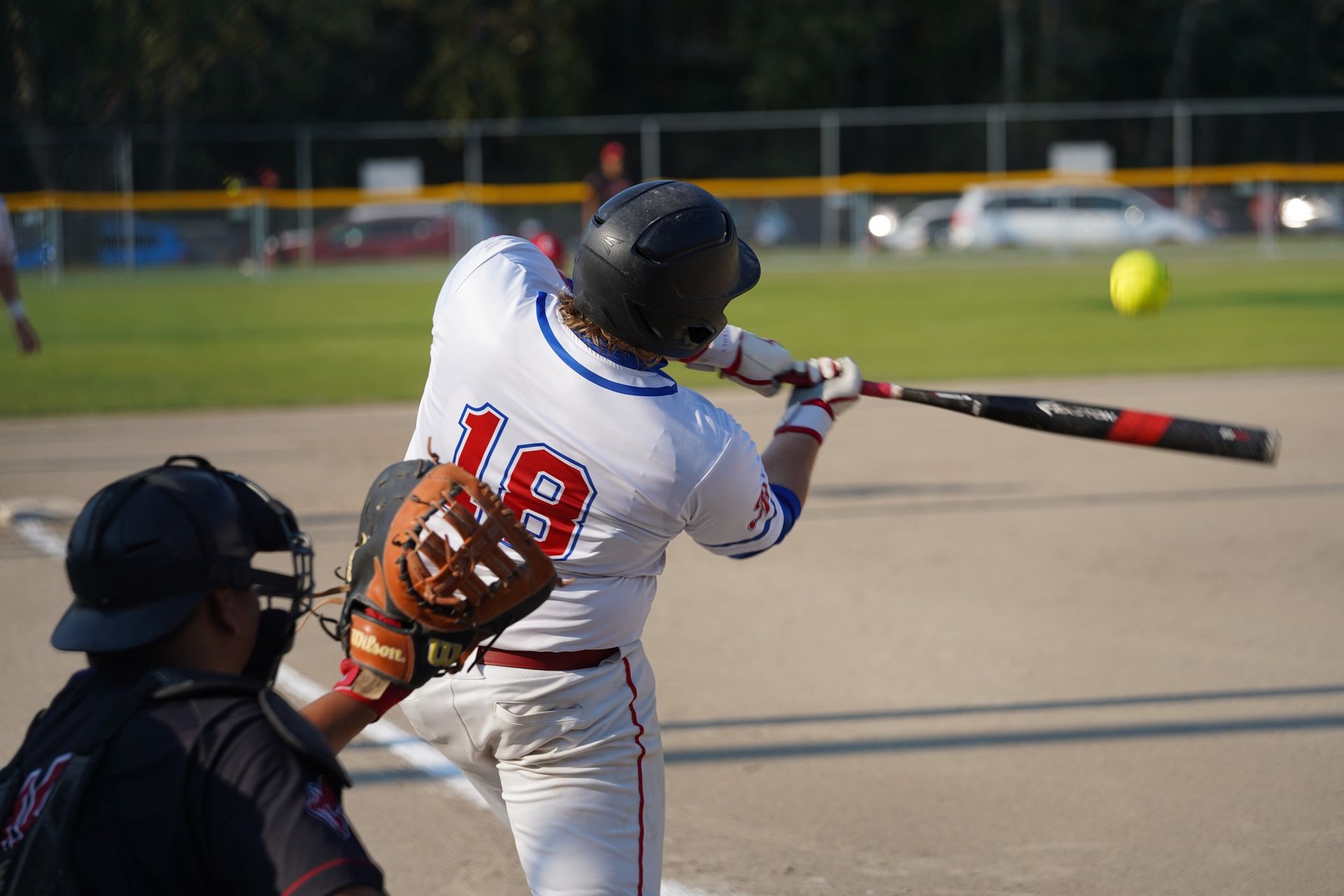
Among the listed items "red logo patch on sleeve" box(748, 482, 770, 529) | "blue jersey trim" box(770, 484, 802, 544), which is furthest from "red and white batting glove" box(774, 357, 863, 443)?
"red logo patch on sleeve" box(748, 482, 770, 529)

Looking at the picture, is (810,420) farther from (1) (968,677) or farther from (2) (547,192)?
(2) (547,192)

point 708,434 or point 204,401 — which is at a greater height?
point 708,434

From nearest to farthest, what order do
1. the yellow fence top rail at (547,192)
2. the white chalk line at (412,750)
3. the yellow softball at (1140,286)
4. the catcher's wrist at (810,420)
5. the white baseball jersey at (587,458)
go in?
the white baseball jersey at (587,458) → the catcher's wrist at (810,420) → the white chalk line at (412,750) → the yellow softball at (1140,286) → the yellow fence top rail at (547,192)

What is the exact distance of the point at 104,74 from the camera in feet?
88.8

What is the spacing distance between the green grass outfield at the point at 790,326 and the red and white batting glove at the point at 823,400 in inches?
349

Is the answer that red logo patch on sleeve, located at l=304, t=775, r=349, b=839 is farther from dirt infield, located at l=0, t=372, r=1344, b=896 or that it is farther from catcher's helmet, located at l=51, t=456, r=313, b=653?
dirt infield, located at l=0, t=372, r=1344, b=896

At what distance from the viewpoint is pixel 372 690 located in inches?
80.4

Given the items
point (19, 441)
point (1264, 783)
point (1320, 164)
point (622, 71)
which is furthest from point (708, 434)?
point (622, 71)

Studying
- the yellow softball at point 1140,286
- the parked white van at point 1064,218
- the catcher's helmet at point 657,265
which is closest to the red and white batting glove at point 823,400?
the catcher's helmet at point 657,265

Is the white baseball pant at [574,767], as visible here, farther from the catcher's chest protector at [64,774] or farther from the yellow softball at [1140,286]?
the yellow softball at [1140,286]

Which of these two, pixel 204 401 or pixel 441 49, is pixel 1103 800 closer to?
pixel 204 401

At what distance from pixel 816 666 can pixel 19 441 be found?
7.33m

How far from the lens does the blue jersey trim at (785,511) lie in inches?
105

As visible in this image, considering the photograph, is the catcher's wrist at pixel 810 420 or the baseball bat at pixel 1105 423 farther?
→ the baseball bat at pixel 1105 423
